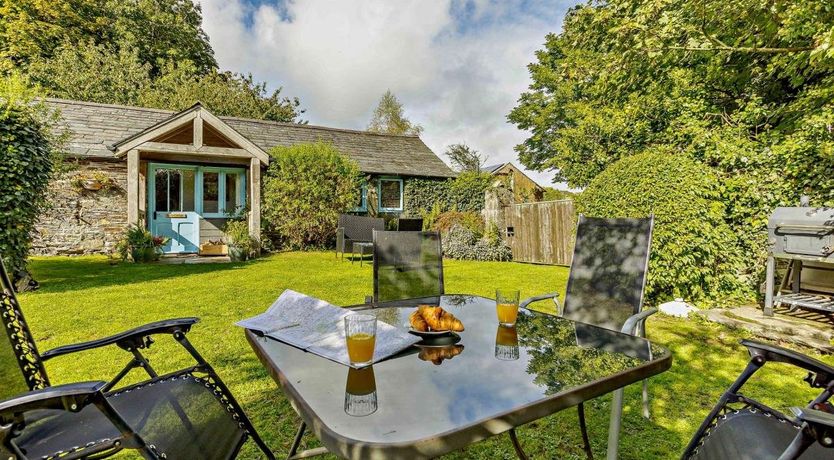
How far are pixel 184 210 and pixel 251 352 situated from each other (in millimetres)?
8776

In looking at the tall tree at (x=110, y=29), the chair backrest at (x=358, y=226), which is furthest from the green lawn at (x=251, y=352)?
the tall tree at (x=110, y=29)

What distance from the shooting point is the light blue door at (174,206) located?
10289 millimetres

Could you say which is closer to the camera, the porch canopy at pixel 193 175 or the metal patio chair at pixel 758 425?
the metal patio chair at pixel 758 425

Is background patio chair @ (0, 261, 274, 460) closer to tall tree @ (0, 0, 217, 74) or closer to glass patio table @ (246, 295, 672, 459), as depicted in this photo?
glass patio table @ (246, 295, 672, 459)

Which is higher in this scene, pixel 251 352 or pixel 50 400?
pixel 50 400

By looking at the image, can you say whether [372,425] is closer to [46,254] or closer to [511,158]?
[46,254]

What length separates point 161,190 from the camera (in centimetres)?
1048

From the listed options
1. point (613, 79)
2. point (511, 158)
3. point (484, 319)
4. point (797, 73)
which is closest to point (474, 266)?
point (613, 79)

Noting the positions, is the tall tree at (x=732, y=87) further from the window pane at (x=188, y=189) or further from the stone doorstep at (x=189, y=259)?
the window pane at (x=188, y=189)

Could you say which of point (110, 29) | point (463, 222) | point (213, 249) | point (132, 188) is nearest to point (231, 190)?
point (213, 249)

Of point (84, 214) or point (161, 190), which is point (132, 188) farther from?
point (84, 214)

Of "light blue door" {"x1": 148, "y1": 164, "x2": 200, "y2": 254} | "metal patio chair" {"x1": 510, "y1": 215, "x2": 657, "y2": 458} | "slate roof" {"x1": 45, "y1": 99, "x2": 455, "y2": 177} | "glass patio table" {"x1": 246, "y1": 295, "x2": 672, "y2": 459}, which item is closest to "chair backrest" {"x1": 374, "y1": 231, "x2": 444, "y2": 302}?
"metal patio chair" {"x1": 510, "y1": 215, "x2": 657, "y2": 458}

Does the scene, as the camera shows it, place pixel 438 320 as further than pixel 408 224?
No

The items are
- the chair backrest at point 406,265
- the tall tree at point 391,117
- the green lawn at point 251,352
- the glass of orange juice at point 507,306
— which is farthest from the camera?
the tall tree at point 391,117
